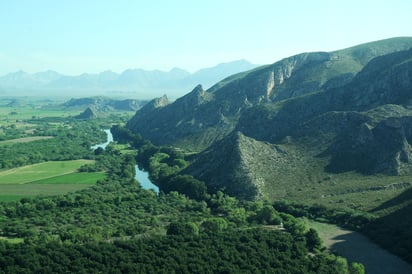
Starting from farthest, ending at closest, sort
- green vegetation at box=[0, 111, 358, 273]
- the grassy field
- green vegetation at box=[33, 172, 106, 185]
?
green vegetation at box=[33, 172, 106, 185]
the grassy field
green vegetation at box=[0, 111, 358, 273]

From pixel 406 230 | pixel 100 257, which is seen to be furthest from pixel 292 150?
pixel 100 257

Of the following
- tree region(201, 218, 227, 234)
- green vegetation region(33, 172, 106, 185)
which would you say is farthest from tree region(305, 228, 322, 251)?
green vegetation region(33, 172, 106, 185)

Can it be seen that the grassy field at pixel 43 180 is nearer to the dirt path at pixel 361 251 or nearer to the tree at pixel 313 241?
the tree at pixel 313 241

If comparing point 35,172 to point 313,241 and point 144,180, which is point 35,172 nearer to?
point 144,180

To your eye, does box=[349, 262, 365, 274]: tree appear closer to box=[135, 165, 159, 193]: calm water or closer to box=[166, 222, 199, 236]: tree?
box=[166, 222, 199, 236]: tree

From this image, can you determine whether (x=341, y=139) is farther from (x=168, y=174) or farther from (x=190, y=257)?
(x=190, y=257)
